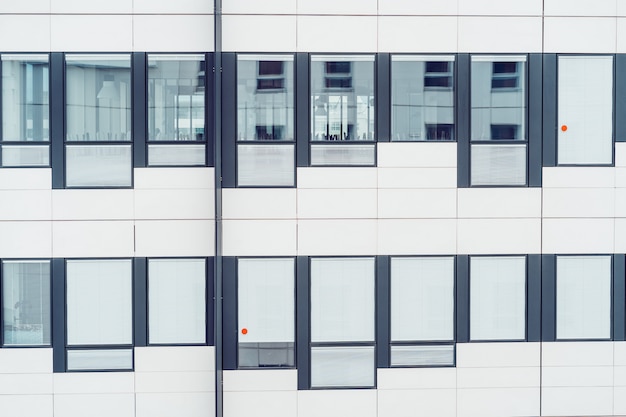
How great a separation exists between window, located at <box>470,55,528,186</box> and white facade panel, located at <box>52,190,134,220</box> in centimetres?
412

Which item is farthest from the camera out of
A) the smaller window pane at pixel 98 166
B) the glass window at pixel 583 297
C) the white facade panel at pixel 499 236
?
the glass window at pixel 583 297

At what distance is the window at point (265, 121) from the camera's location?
7.35 metres

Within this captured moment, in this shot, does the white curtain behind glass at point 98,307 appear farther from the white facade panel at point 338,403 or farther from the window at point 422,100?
the window at point 422,100

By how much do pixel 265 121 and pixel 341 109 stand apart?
912 mm

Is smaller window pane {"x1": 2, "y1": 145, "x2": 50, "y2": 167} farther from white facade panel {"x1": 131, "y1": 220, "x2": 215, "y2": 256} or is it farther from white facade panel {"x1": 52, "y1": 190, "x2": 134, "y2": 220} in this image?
white facade panel {"x1": 131, "y1": 220, "x2": 215, "y2": 256}

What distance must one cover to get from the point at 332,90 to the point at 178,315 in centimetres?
323

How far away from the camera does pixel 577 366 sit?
7566 millimetres

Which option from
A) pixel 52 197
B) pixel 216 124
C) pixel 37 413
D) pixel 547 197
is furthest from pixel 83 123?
pixel 547 197
